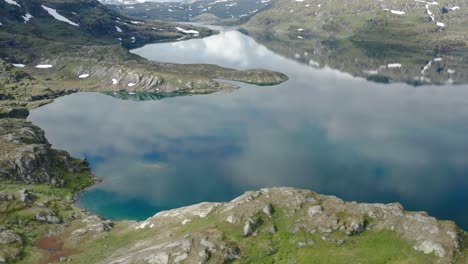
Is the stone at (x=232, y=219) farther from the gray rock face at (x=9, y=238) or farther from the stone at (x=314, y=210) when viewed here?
the gray rock face at (x=9, y=238)

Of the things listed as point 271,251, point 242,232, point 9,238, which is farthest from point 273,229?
point 9,238

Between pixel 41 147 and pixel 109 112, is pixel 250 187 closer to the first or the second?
pixel 41 147

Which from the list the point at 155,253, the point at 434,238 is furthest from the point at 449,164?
the point at 155,253

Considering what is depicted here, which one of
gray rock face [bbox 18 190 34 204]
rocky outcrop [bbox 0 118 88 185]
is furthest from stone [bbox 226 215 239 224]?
rocky outcrop [bbox 0 118 88 185]

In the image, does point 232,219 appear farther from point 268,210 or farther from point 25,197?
point 25,197

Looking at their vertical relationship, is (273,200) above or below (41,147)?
above

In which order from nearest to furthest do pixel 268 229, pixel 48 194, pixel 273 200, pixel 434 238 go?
pixel 434 238 < pixel 268 229 < pixel 273 200 < pixel 48 194

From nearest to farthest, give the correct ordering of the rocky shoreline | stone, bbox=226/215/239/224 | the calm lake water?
the rocky shoreline < stone, bbox=226/215/239/224 < the calm lake water

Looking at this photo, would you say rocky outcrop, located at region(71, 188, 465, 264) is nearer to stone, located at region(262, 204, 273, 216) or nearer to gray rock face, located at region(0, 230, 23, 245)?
stone, located at region(262, 204, 273, 216)

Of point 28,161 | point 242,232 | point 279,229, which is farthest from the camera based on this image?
point 28,161
